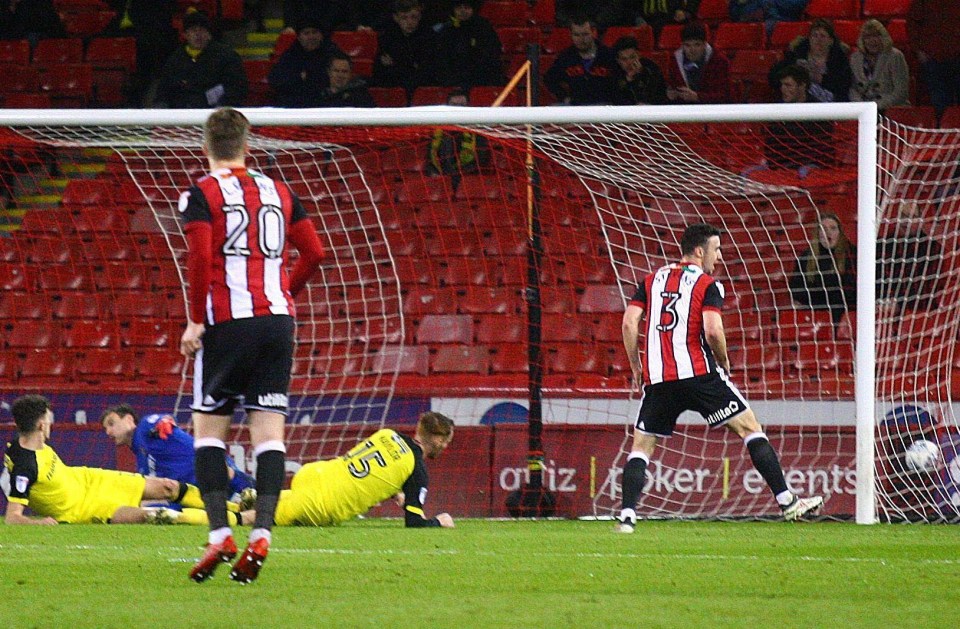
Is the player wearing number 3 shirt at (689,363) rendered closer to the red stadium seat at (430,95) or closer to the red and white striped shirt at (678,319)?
the red and white striped shirt at (678,319)

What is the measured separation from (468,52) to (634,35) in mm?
1621

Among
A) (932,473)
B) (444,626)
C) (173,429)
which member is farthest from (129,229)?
(444,626)

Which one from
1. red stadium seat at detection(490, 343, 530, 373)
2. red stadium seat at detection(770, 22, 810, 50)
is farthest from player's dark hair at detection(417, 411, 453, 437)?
red stadium seat at detection(770, 22, 810, 50)

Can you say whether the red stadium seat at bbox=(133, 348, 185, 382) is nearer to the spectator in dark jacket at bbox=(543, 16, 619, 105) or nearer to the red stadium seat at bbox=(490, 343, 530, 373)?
the red stadium seat at bbox=(490, 343, 530, 373)

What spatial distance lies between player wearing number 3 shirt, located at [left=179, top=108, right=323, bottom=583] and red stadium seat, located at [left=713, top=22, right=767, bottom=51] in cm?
940

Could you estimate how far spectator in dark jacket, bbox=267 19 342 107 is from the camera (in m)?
13.4

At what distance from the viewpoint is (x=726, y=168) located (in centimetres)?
1120

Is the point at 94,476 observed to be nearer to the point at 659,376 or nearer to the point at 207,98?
Result: the point at 659,376

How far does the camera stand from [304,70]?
13445 mm

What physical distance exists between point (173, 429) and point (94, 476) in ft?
1.82

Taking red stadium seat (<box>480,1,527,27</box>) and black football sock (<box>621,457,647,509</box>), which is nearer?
black football sock (<box>621,457,647,509</box>)

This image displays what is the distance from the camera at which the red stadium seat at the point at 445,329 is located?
36.2 ft

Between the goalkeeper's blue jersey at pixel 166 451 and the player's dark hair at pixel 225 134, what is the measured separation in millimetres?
4184

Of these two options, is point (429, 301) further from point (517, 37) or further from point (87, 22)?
point (87, 22)
